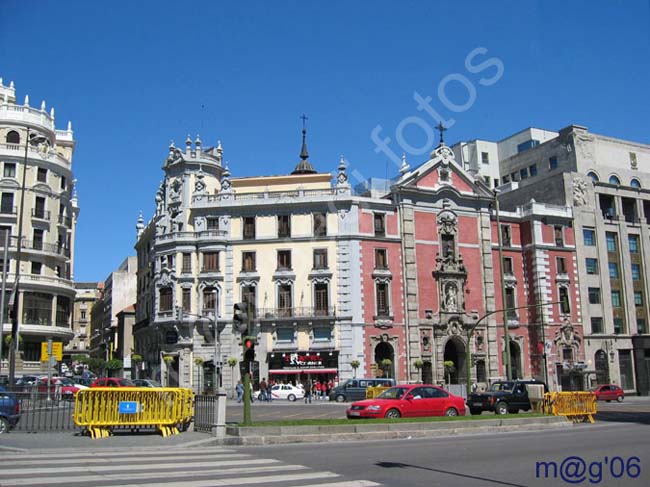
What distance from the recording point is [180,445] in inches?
656

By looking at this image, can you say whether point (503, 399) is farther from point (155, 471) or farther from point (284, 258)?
point (284, 258)

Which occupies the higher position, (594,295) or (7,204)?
(7,204)

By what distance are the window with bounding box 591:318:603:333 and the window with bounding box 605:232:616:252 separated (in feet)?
22.4

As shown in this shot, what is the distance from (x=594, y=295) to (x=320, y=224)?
87.5 ft

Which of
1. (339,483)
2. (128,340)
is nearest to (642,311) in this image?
(128,340)

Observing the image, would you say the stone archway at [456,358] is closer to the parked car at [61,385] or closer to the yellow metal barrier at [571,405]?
the yellow metal barrier at [571,405]

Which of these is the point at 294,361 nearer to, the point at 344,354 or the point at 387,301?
the point at 344,354

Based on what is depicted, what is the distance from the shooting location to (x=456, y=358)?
183 feet

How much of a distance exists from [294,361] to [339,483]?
4037 cm

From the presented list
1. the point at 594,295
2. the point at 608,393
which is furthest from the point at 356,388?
the point at 594,295

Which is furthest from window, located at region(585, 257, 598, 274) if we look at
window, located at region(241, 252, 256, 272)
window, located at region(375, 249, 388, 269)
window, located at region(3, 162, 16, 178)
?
window, located at region(3, 162, 16, 178)

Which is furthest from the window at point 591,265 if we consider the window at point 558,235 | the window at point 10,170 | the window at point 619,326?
the window at point 10,170

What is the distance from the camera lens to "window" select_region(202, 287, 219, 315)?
51.4 m

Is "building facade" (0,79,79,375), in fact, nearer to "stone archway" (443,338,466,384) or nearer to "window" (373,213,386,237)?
"window" (373,213,386,237)
